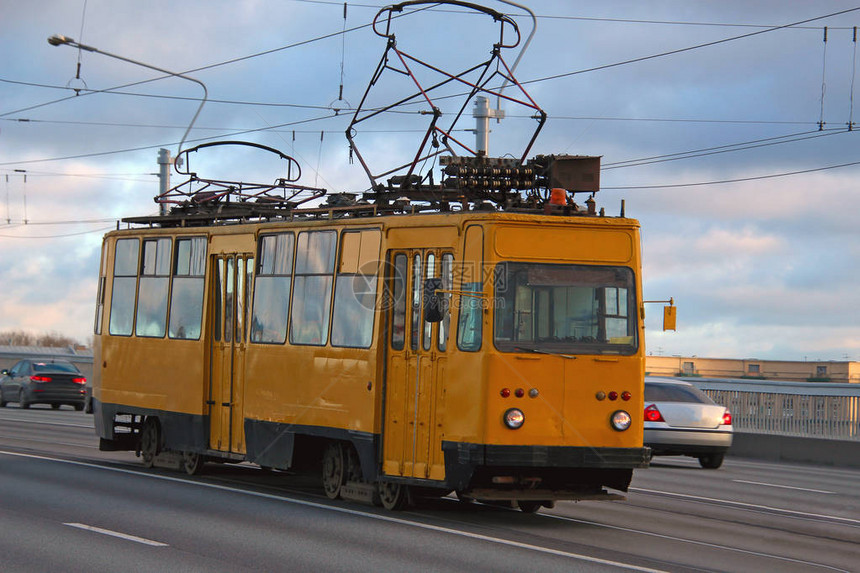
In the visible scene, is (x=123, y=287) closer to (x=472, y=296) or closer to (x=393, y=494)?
(x=393, y=494)

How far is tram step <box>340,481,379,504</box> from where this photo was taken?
1345 cm

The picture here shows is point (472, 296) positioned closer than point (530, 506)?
Yes

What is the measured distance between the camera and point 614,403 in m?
12.5

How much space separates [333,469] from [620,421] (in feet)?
11.6

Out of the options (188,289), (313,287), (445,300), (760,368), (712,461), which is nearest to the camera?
(445,300)

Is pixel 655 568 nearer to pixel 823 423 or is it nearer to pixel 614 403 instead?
pixel 614 403

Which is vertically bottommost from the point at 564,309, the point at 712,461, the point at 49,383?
the point at 712,461

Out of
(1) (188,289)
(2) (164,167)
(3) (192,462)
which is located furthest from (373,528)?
(2) (164,167)

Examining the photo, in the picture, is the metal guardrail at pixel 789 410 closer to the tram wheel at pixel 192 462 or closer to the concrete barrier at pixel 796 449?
the concrete barrier at pixel 796 449

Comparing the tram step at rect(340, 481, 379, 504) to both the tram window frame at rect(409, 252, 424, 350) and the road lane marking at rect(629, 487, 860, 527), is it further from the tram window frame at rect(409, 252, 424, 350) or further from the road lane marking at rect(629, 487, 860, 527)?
the road lane marking at rect(629, 487, 860, 527)

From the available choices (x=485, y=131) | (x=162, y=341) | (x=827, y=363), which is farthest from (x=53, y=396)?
(x=827, y=363)

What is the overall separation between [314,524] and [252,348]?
3.91 meters

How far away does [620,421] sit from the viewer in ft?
40.8

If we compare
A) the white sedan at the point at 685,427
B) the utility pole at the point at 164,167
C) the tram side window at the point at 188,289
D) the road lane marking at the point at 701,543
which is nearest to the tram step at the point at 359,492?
the road lane marking at the point at 701,543
